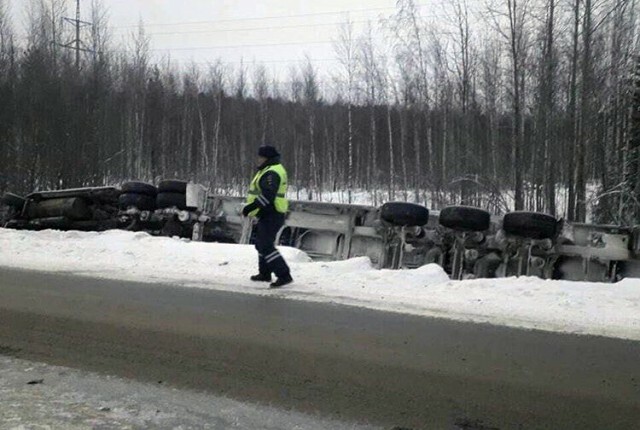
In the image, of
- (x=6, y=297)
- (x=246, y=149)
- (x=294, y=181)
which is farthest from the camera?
(x=246, y=149)

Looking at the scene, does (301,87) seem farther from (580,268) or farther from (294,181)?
(580,268)

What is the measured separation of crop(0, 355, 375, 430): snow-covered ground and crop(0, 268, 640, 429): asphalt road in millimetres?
164

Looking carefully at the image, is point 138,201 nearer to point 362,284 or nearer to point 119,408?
point 362,284

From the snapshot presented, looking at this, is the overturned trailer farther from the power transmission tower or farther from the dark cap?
the power transmission tower

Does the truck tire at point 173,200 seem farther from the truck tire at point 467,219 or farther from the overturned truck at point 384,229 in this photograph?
the truck tire at point 467,219

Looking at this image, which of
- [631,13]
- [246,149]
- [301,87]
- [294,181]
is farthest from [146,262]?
[301,87]

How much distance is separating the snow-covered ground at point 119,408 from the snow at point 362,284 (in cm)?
315

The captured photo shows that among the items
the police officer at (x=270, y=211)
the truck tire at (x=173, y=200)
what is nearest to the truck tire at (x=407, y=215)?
the police officer at (x=270, y=211)

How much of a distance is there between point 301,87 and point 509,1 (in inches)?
1043

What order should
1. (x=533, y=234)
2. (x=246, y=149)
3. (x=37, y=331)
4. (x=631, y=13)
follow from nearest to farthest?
(x=37, y=331) → (x=533, y=234) → (x=631, y=13) → (x=246, y=149)

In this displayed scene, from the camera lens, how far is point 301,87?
40.9 meters

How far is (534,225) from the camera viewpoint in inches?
358

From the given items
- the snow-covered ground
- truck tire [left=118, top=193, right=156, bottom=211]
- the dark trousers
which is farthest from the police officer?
truck tire [left=118, top=193, right=156, bottom=211]

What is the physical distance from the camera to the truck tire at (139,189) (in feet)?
43.1
